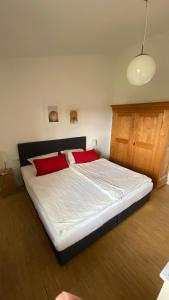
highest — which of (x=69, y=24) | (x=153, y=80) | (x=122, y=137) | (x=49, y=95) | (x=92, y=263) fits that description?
(x=69, y=24)

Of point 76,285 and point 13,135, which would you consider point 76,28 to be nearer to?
point 13,135

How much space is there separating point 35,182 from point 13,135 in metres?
1.06

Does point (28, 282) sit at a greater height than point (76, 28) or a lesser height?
lesser

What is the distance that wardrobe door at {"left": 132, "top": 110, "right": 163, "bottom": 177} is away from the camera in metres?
2.56

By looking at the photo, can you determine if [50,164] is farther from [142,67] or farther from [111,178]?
[142,67]

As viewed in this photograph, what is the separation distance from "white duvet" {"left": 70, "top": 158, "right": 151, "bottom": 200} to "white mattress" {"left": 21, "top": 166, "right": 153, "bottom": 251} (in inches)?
2.4

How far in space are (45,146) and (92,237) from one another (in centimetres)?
193

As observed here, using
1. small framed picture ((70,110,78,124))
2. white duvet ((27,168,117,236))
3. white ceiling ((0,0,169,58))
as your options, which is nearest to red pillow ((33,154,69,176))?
white duvet ((27,168,117,236))

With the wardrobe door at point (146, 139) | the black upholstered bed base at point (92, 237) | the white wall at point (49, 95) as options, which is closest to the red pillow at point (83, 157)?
the white wall at point (49, 95)

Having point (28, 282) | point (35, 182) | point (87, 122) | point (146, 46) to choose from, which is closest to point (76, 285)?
point (28, 282)

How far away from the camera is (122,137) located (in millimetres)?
3248

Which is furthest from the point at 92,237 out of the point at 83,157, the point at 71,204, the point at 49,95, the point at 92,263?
the point at 49,95

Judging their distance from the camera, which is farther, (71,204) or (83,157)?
(83,157)

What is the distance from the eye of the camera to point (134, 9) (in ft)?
5.65
